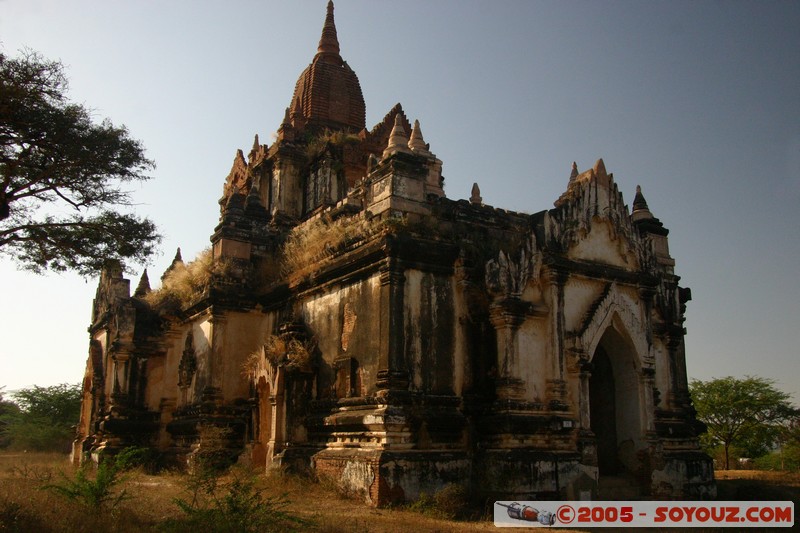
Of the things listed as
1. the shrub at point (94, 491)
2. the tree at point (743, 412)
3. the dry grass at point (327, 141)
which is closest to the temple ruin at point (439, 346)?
the shrub at point (94, 491)

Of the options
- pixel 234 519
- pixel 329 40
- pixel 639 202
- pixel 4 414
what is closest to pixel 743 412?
pixel 639 202

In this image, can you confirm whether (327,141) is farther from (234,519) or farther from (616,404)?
(234,519)

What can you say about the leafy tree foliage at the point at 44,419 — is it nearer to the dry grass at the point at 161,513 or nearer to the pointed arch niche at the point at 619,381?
the dry grass at the point at 161,513

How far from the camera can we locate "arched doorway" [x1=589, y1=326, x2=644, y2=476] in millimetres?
14516

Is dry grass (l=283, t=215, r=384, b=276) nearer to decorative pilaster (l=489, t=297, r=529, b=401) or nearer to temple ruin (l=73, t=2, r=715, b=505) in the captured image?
temple ruin (l=73, t=2, r=715, b=505)

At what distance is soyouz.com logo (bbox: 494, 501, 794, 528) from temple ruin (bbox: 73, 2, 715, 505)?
0.62 m

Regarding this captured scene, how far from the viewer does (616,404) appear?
14984 mm

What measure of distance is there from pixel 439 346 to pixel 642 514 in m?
4.48

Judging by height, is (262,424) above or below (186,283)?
below

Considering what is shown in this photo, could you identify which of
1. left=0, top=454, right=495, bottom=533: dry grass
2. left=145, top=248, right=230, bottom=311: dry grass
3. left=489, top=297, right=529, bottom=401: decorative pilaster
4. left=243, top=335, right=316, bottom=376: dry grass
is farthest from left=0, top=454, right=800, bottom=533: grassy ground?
left=145, top=248, right=230, bottom=311: dry grass

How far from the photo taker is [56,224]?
1313 cm

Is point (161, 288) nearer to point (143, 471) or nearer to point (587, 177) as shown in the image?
point (143, 471)

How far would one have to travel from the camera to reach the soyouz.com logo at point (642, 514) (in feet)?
37.2

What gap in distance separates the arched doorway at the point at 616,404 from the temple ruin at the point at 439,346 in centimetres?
4
